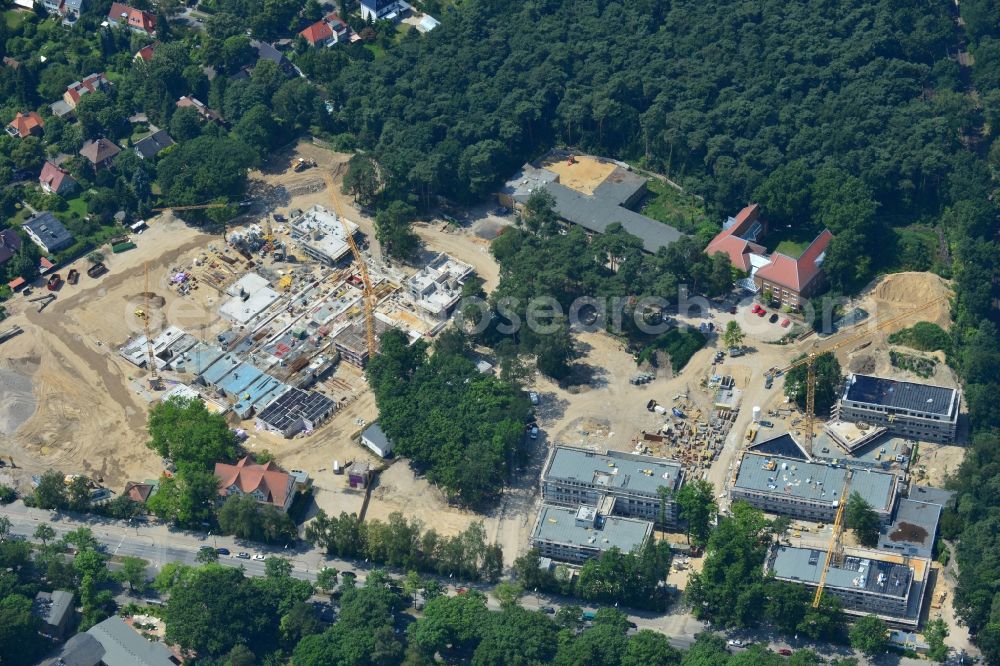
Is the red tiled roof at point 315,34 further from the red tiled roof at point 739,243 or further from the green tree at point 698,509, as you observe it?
the green tree at point 698,509

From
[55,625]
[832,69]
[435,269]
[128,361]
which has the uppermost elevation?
[832,69]

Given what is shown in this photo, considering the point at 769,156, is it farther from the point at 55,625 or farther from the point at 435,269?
the point at 55,625

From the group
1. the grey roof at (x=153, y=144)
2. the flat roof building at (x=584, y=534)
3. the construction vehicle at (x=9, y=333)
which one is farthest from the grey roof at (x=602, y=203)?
the construction vehicle at (x=9, y=333)

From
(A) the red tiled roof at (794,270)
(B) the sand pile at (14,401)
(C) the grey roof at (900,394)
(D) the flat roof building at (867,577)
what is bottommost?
(B) the sand pile at (14,401)

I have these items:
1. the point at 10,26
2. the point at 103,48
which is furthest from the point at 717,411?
the point at 10,26

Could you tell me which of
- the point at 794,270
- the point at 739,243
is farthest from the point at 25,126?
the point at 794,270

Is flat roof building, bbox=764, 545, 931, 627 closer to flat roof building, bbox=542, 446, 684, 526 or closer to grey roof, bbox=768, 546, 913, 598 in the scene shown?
grey roof, bbox=768, 546, 913, 598

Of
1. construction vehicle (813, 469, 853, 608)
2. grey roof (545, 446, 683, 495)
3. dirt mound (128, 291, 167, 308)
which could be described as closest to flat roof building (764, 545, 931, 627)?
construction vehicle (813, 469, 853, 608)
